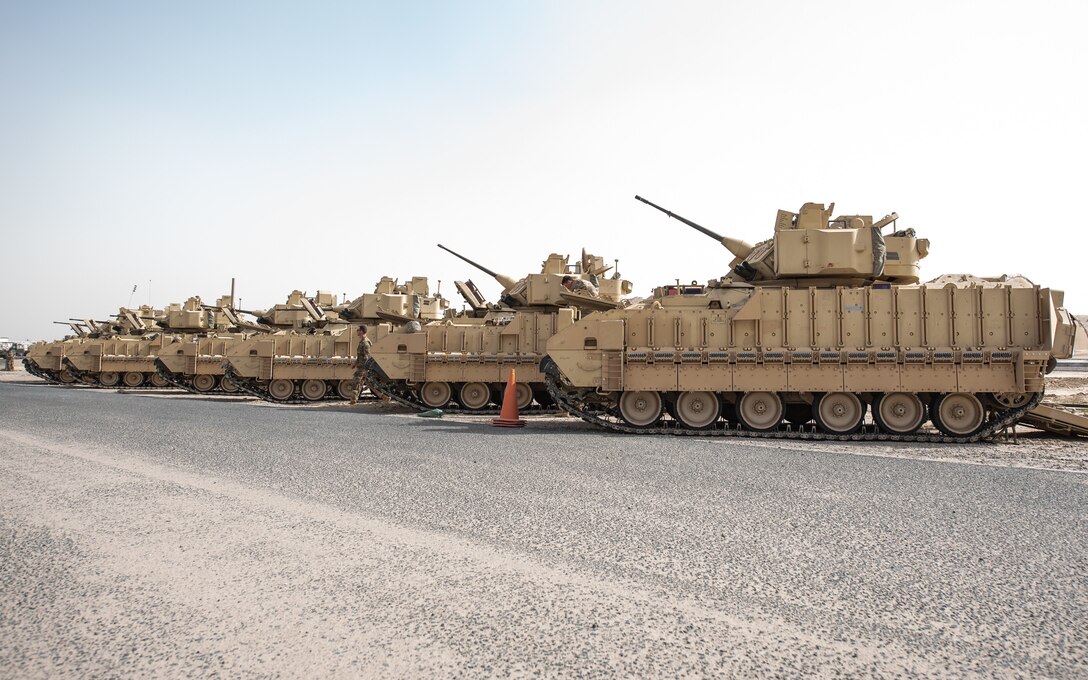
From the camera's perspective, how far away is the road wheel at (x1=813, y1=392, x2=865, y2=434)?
45.5ft

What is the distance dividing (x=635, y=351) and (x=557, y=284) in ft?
23.8

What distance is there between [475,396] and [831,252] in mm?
11411

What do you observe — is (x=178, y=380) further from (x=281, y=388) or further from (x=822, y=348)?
(x=822, y=348)

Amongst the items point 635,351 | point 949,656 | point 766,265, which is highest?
point 766,265

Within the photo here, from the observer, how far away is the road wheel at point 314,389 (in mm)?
26531

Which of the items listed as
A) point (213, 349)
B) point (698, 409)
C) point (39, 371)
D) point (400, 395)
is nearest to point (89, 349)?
point (39, 371)

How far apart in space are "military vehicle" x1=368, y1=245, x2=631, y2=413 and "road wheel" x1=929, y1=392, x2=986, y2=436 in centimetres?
977

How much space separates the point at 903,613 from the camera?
155 inches

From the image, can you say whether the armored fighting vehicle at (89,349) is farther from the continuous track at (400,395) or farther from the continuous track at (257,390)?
the continuous track at (400,395)

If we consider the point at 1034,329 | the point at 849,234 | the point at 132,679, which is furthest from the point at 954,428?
the point at 132,679

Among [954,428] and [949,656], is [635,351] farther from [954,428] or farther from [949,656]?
[949,656]

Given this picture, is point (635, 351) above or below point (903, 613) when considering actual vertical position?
above

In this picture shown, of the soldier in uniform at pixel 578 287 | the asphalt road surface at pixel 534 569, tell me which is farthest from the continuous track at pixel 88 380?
the asphalt road surface at pixel 534 569

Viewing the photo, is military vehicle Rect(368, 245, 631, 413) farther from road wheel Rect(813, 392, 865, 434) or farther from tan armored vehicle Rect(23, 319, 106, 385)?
tan armored vehicle Rect(23, 319, 106, 385)
